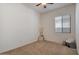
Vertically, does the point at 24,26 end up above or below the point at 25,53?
above

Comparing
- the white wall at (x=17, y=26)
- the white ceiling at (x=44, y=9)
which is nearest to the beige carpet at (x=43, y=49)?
the white wall at (x=17, y=26)

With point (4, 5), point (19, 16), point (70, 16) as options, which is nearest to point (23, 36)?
point (19, 16)

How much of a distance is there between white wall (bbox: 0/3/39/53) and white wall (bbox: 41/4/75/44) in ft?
0.55

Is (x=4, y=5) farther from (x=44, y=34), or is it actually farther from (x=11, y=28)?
(x=44, y=34)

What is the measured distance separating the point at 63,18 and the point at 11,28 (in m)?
1.02

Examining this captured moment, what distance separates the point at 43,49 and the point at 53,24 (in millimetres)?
530

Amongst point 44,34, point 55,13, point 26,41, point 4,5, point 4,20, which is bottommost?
point 26,41

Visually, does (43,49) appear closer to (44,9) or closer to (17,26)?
(17,26)

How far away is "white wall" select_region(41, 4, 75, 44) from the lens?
161 cm

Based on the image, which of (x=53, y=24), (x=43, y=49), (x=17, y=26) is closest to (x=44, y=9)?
(x=53, y=24)

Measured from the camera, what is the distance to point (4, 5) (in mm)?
1586

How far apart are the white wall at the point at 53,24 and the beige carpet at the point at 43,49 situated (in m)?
0.12

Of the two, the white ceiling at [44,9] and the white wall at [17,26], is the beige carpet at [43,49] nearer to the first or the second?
the white wall at [17,26]

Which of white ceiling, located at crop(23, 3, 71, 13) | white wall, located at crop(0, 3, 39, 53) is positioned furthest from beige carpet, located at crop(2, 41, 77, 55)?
white ceiling, located at crop(23, 3, 71, 13)
